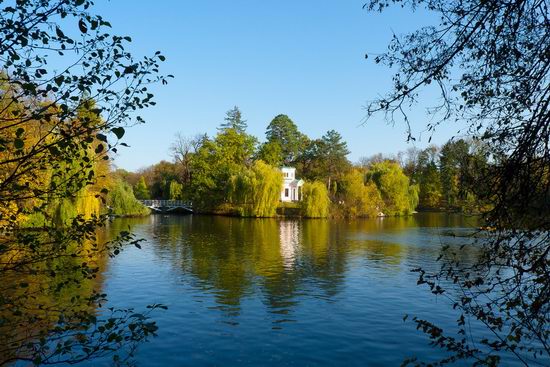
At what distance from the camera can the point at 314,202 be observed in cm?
5047

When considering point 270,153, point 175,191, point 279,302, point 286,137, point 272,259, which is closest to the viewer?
point 279,302

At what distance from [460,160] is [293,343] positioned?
21.3 ft

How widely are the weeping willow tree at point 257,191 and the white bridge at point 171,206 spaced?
914cm

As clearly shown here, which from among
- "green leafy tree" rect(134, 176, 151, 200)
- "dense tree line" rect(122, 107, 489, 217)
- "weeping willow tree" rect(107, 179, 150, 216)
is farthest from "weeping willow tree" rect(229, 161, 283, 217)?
"green leafy tree" rect(134, 176, 151, 200)

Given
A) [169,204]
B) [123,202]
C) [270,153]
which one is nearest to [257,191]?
[123,202]

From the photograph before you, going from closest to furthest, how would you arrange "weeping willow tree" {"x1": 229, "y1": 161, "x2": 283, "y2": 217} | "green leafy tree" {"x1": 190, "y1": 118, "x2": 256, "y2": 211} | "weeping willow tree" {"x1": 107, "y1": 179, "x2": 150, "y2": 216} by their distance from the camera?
"weeping willow tree" {"x1": 107, "y1": 179, "x2": 150, "y2": 216}
"weeping willow tree" {"x1": 229, "y1": 161, "x2": 283, "y2": 217}
"green leafy tree" {"x1": 190, "y1": 118, "x2": 256, "y2": 211}

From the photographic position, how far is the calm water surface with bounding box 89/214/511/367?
9547 millimetres

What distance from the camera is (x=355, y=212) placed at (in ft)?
176

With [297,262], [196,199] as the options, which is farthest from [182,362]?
[196,199]

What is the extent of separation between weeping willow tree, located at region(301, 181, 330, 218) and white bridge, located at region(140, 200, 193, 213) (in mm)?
16316

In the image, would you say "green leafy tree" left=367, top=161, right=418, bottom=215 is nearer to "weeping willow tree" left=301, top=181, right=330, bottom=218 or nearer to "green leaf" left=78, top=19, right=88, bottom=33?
"weeping willow tree" left=301, top=181, right=330, bottom=218

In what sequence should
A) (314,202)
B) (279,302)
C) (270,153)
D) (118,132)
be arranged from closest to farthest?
(118,132)
(279,302)
(314,202)
(270,153)

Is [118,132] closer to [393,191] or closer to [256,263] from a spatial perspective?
[256,263]

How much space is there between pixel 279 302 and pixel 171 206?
1952 inches
